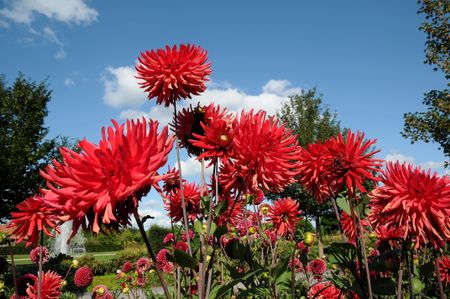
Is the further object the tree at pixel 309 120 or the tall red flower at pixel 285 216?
the tree at pixel 309 120

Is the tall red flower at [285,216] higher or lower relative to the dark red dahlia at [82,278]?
higher

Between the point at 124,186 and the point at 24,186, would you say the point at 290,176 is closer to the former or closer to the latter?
the point at 124,186

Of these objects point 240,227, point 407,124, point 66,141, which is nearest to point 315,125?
point 407,124

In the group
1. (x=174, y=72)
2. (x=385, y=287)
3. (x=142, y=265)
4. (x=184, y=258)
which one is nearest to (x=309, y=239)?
(x=385, y=287)

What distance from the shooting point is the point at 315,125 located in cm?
2656

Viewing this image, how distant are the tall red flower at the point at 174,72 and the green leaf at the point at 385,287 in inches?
65.3

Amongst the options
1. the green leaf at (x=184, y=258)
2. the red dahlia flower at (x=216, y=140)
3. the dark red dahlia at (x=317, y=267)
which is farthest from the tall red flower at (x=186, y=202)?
the dark red dahlia at (x=317, y=267)

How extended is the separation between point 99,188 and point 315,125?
26392 mm

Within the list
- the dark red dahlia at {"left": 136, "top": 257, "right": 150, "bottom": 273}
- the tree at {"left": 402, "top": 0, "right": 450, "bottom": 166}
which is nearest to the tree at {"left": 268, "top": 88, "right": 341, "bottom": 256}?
the tree at {"left": 402, "top": 0, "right": 450, "bottom": 166}

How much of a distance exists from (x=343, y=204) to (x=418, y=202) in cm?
48

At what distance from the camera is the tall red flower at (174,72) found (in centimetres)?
221

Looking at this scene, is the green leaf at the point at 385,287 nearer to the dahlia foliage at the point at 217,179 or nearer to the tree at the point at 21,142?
the dahlia foliage at the point at 217,179

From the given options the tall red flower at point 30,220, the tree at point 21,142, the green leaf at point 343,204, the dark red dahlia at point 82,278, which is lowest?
the dark red dahlia at point 82,278

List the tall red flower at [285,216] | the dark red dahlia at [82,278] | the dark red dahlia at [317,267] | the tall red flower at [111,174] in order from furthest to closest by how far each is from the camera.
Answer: the dark red dahlia at [317,267]
the dark red dahlia at [82,278]
the tall red flower at [285,216]
the tall red flower at [111,174]
